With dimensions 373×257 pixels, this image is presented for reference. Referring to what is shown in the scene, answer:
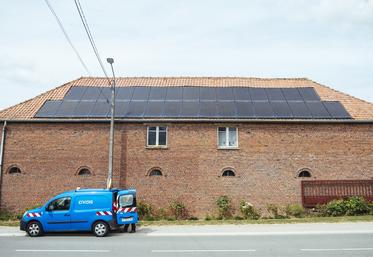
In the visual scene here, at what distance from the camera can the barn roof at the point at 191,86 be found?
19.4 meters

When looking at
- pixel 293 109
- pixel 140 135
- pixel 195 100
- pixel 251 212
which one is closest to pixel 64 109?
pixel 140 135

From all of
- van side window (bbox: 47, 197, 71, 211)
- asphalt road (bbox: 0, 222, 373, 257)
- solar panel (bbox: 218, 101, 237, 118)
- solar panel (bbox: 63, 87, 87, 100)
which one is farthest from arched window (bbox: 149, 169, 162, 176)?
solar panel (bbox: 63, 87, 87, 100)

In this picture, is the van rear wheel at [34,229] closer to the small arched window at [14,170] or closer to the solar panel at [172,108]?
the small arched window at [14,170]

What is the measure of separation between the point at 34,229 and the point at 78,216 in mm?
1676

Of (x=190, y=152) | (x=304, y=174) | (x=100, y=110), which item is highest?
(x=100, y=110)

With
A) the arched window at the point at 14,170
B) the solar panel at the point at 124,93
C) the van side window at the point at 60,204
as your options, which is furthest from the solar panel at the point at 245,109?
the arched window at the point at 14,170

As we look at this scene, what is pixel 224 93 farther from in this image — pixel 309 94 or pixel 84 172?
pixel 84 172

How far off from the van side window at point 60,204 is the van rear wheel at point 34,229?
26.7 inches

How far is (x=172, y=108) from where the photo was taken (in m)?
20.0

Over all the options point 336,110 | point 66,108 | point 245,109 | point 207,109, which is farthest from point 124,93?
point 336,110

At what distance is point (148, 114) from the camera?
19.4 meters

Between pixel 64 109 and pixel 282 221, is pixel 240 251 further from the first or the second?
pixel 64 109

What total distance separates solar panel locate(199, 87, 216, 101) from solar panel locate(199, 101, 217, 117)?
0.55 metres

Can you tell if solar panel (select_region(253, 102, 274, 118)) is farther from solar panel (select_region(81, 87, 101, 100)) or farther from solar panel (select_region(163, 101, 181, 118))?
solar panel (select_region(81, 87, 101, 100))
